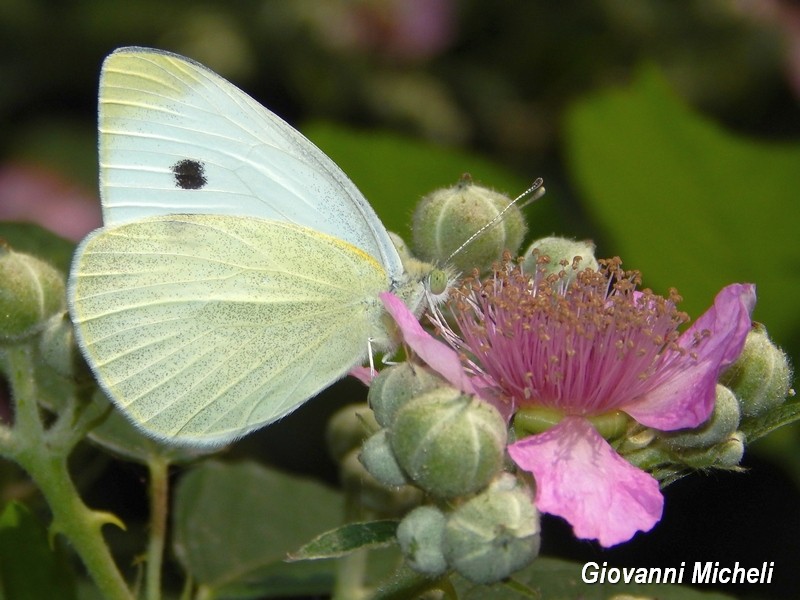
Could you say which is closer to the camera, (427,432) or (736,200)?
(427,432)

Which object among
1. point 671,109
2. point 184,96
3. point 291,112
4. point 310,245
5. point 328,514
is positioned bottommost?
point 328,514

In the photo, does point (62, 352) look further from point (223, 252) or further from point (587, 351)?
point (587, 351)

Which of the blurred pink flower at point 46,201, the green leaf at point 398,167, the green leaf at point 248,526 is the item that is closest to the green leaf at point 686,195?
the green leaf at point 398,167

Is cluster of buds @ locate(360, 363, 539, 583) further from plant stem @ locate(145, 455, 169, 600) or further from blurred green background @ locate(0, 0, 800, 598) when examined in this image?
blurred green background @ locate(0, 0, 800, 598)

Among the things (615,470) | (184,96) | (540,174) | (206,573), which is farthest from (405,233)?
(540,174)

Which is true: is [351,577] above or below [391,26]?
below

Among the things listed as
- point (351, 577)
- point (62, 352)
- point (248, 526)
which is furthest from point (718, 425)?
point (248, 526)

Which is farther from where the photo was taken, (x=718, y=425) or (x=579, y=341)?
(x=579, y=341)

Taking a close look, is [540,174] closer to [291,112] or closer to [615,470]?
[291,112]
